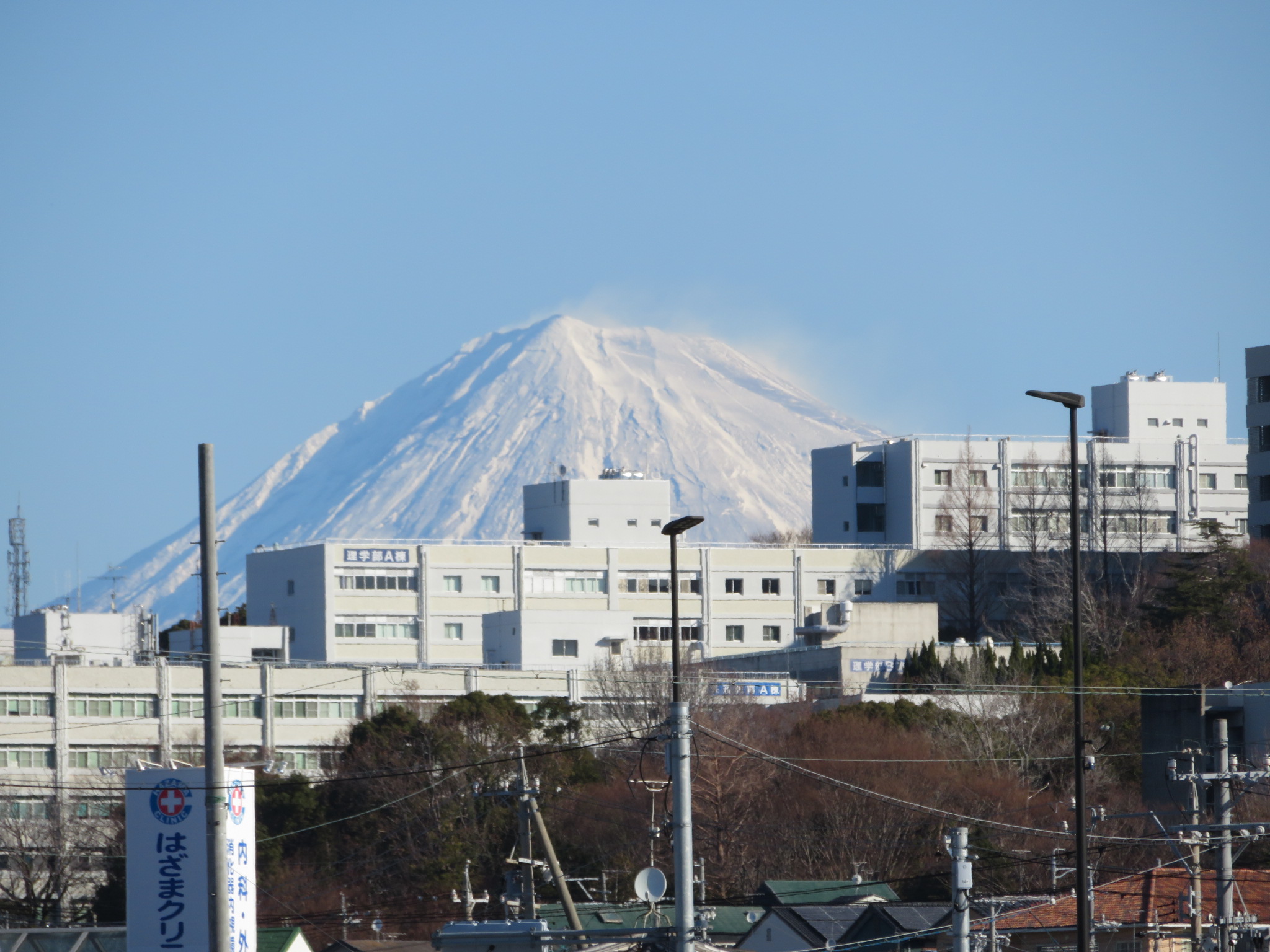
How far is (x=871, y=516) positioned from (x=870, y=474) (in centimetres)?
357

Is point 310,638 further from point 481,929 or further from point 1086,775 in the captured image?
point 481,929

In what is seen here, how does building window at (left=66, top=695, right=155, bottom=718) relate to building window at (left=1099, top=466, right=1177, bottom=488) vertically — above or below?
below

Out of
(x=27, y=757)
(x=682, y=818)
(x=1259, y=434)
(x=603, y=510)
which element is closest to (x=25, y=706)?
(x=27, y=757)

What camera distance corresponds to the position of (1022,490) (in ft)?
505

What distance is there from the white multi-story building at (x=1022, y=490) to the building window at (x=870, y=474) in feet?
0.23

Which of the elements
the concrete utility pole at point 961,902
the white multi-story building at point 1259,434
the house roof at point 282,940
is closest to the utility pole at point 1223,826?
the concrete utility pole at point 961,902

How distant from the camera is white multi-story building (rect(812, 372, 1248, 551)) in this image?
495ft

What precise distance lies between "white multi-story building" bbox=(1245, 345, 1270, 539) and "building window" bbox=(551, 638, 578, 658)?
44398 millimetres

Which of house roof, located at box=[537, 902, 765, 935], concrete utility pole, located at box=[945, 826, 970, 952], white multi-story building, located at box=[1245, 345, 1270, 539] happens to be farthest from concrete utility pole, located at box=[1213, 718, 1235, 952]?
white multi-story building, located at box=[1245, 345, 1270, 539]

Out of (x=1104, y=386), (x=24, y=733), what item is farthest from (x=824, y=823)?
(x=1104, y=386)

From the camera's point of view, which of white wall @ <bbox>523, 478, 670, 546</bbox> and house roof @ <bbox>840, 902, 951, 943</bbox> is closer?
house roof @ <bbox>840, 902, 951, 943</bbox>

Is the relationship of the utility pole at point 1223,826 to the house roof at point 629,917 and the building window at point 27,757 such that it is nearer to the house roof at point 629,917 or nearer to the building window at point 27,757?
the house roof at point 629,917

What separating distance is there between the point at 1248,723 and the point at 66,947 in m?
42.2

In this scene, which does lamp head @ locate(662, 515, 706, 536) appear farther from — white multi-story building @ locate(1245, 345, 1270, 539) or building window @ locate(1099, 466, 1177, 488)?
building window @ locate(1099, 466, 1177, 488)
